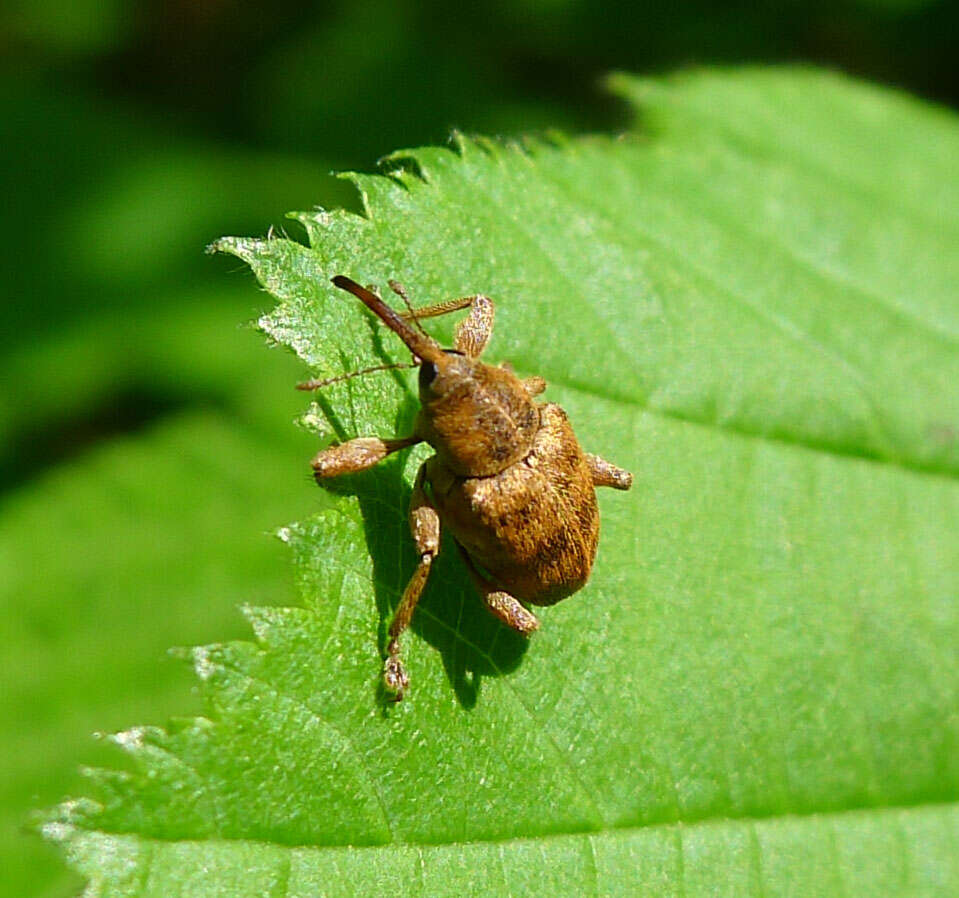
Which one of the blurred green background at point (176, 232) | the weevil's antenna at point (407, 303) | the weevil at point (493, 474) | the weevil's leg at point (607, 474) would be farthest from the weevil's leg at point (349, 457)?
the blurred green background at point (176, 232)

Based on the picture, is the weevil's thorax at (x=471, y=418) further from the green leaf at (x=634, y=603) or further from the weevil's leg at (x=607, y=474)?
the weevil's leg at (x=607, y=474)

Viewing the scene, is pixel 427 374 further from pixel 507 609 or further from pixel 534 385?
pixel 507 609

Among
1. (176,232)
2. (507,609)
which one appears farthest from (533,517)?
(176,232)

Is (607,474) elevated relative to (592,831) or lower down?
elevated

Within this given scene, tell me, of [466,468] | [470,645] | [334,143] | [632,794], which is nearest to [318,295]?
[466,468]

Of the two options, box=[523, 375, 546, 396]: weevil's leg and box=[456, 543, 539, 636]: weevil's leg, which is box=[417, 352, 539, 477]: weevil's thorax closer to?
box=[523, 375, 546, 396]: weevil's leg
